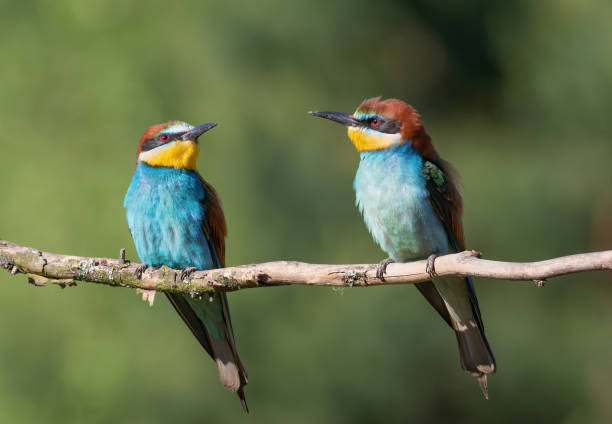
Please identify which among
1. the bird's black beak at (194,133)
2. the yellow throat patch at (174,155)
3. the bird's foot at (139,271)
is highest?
the bird's black beak at (194,133)

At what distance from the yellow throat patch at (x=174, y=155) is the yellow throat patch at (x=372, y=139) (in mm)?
825

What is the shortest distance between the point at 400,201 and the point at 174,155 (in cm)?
115

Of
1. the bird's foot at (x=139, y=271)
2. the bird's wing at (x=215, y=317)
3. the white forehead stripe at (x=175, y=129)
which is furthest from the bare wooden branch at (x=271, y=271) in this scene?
the white forehead stripe at (x=175, y=129)

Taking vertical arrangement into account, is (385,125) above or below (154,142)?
below

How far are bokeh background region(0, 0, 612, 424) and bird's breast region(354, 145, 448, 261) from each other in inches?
163

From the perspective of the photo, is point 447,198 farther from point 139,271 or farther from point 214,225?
point 139,271

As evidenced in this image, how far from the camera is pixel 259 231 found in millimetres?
8797

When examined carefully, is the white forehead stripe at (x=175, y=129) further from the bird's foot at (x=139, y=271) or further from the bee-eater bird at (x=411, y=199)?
the bird's foot at (x=139, y=271)

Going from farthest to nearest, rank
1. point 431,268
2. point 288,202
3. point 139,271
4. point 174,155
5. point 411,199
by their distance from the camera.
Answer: point 288,202, point 174,155, point 411,199, point 139,271, point 431,268

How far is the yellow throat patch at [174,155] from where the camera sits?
4.36 metres

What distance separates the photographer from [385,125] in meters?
4.03

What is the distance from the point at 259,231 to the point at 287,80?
1946mm

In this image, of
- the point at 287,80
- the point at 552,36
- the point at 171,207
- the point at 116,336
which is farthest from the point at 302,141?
the point at 171,207

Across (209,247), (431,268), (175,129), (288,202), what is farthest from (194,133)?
(288,202)
